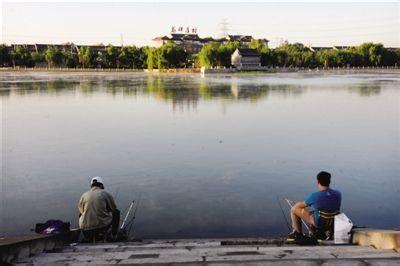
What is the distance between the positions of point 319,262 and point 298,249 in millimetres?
1026

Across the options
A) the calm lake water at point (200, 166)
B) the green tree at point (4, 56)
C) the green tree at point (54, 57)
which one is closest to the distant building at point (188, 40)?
the green tree at point (54, 57)

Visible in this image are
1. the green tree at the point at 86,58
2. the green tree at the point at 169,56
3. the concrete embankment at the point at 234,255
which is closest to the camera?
the concrete embankment at the point at 234,255

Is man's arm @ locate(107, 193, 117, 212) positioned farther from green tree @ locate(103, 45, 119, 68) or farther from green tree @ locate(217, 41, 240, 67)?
green tree @ locate(103, 45, 119, 68)

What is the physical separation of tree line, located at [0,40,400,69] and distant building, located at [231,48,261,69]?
65.2 inches

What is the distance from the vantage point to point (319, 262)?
4.16 m

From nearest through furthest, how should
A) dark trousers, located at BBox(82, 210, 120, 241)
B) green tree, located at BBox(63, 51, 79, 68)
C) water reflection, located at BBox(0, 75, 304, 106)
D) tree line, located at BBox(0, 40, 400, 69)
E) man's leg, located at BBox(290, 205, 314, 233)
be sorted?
1. man's leg, located at BBox(290, 205, 314, 233)
2. dark trousers, located at BBox(82, 210, 120, 241)
3. water reflection, located at BBox(0, 75, 304, 106)
4. tree line, located at BBox(0, 40, 400, 69)
5. green tree, located at BBox(63, 51, 79, 68)

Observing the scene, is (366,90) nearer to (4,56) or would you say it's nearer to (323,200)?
(323,200)

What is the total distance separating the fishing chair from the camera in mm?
6203

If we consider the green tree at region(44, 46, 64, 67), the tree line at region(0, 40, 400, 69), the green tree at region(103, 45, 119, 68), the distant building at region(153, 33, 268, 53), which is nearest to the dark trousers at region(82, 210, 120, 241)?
the tree line at region(0, 40, 400, 69)

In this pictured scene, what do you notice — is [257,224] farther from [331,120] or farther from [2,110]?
[2,110]

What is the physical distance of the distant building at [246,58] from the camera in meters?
123

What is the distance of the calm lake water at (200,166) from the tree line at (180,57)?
9361 centimetres

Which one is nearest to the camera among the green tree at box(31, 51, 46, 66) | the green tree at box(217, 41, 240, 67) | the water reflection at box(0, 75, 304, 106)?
the water reflection at box(0, 75, 304, 106)

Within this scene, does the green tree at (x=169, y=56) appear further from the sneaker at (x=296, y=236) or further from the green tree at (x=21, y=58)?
the sneaker at (x=296, y=236)
